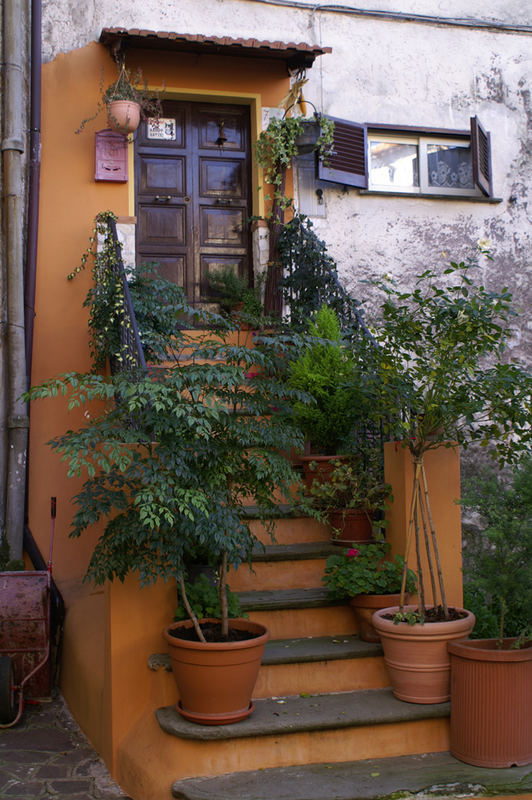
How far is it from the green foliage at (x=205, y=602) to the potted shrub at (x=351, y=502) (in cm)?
88

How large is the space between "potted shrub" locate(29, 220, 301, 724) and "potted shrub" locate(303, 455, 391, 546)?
1038 millimetres

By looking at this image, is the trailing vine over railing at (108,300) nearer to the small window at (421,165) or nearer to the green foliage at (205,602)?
the green foliage at (205,602)

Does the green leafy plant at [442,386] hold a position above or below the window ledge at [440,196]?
below

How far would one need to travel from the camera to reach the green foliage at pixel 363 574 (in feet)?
14.2

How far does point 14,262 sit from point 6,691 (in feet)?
11.1

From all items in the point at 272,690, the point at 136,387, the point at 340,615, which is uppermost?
the point at 136,387

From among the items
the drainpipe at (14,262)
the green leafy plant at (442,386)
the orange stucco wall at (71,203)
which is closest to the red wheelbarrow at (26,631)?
the orange stucco wall at (71,203)

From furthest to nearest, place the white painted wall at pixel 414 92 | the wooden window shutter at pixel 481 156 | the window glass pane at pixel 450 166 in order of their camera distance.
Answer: the window glass pane at pixel 450 166 < the wooden window shutter at pixel 481 156 < the white painted wall at pixel 414 92

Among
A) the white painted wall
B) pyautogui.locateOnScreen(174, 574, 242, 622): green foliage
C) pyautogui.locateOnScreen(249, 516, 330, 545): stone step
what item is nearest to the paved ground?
pyautogui.locateOnScreen(174, 574, 242, 622): green foliage

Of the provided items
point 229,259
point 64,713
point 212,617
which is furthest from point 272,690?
point 229,259

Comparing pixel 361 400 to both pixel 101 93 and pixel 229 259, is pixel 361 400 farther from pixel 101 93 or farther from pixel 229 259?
pixel 101 93

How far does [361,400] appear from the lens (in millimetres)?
4871

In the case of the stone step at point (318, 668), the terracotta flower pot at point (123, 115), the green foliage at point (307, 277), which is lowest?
the stone step at point (318, 668)

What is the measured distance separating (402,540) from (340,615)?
0.55 metres
